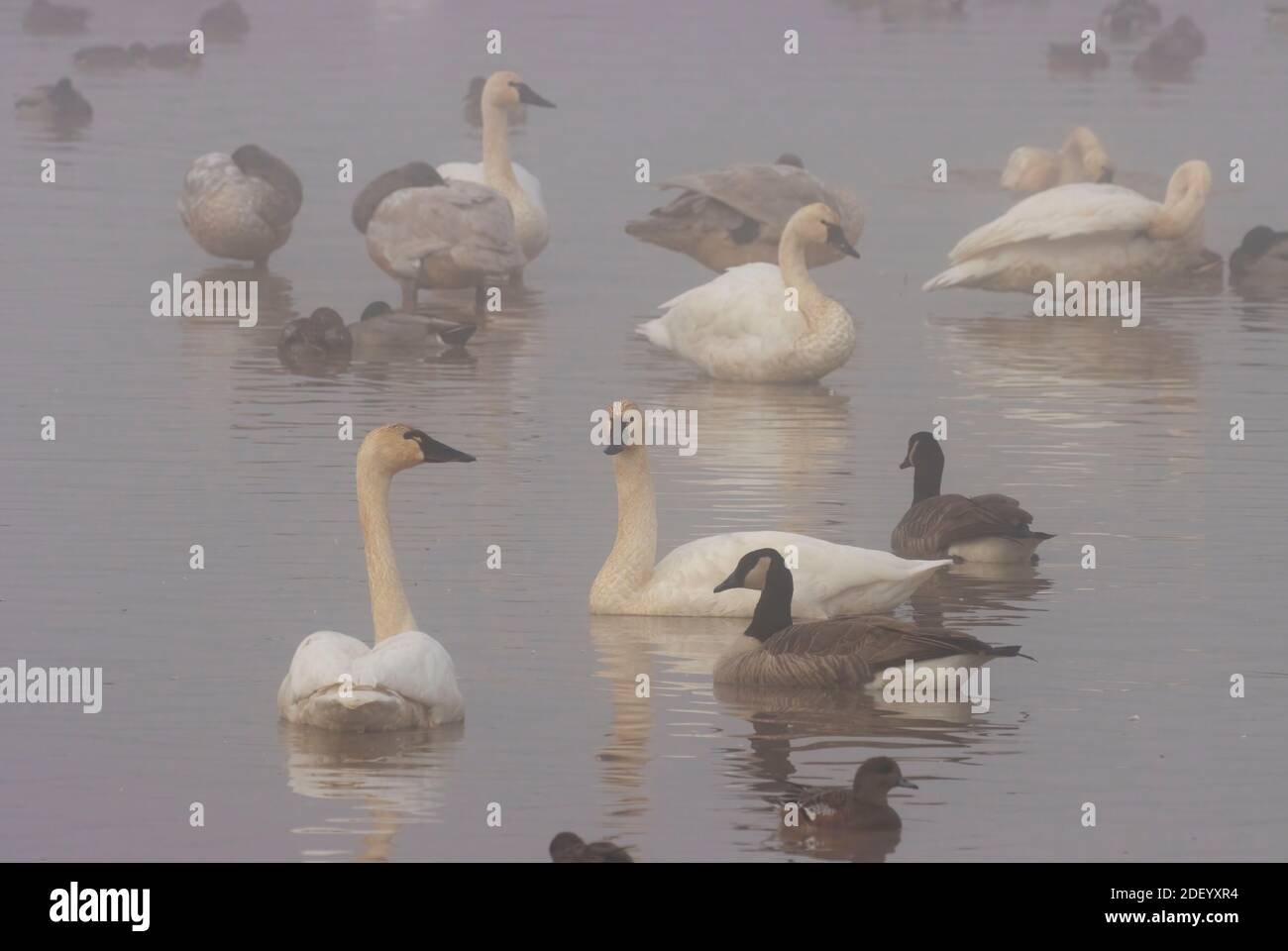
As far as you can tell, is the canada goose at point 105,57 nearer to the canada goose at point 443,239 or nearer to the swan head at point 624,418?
the canada goose at point 443,239

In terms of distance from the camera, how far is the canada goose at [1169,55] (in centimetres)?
5053

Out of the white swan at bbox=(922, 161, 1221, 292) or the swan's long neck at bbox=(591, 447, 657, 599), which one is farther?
the white swan at bbox=(922, 161, 1221, 292)

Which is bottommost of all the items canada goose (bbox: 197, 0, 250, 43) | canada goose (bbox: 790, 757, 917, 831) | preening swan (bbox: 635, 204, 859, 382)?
canada goose (bbox: 790, 757, 917, 831)

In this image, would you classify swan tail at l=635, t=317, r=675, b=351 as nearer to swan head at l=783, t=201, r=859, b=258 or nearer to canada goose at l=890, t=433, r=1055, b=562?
swan head at l=783, t=201, r=859, b=258

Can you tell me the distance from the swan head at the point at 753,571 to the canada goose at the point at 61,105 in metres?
26.9

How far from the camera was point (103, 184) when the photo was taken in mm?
34062

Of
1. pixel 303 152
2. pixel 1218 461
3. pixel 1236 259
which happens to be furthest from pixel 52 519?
pixel 303 152

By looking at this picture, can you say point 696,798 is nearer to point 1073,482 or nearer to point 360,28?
point 1073,482

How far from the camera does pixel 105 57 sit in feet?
165

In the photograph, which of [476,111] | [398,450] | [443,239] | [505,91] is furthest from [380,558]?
[476,111]

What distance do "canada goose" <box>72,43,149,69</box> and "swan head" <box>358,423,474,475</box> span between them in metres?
37.6

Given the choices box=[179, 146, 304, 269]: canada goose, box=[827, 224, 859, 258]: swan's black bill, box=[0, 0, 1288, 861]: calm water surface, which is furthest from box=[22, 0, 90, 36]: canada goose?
box=[827, 224, 859, 258]: swan's black bill

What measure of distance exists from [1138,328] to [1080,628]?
35.8 ft

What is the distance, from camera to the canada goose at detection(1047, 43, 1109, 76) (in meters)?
51.0
